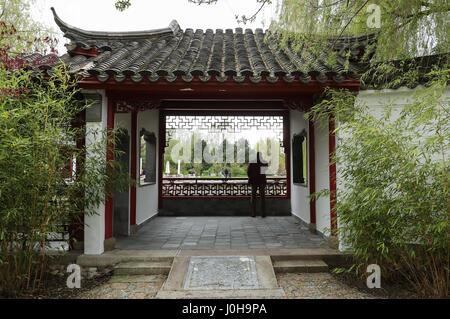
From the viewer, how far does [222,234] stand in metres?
6.54

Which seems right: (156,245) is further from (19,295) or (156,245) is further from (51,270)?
(19,295)

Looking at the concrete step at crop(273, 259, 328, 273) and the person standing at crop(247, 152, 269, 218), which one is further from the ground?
the person standing at crop(247, 152, 269, 218)

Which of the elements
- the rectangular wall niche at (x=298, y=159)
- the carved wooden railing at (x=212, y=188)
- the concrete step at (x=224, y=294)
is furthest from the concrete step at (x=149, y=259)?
the carved wooden railing at (x=212, y=188)

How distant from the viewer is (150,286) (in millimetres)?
4254

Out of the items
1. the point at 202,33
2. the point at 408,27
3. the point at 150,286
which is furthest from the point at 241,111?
the point at 150,286

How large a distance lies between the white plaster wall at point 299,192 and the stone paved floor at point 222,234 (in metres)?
0.22

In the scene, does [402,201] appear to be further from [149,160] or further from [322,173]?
[149,160]

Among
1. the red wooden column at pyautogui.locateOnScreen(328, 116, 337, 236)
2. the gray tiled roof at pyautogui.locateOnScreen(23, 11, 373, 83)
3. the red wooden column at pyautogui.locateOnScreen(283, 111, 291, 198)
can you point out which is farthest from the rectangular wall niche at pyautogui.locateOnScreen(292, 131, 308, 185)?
the red wooden column at pyautogui.locateOnScreen(328, 116, 337, 236)

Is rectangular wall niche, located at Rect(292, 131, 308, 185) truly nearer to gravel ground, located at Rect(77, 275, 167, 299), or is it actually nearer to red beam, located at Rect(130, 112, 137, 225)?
red beam, located at Rect(130, 112, 137, 225)

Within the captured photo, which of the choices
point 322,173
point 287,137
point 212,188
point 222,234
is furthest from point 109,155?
point 287,137

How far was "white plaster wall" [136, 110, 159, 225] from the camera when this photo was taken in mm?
7211

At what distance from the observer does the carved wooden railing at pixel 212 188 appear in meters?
9.54

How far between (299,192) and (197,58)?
12.6ft

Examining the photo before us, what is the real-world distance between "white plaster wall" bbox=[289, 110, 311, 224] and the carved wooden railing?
0.61m
